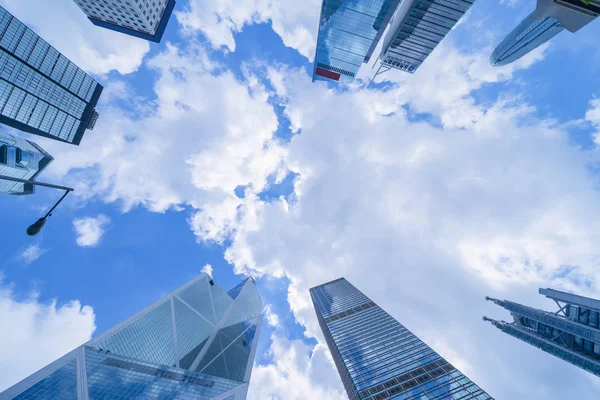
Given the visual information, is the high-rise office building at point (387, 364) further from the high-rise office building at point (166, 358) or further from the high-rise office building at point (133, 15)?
the high-rise office building at point (133, 15)

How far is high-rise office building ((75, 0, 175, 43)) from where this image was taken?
9500 centimetres

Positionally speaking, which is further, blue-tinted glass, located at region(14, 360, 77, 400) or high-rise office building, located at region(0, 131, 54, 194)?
high-rise office building, located at region(0, 131, 54, 194)

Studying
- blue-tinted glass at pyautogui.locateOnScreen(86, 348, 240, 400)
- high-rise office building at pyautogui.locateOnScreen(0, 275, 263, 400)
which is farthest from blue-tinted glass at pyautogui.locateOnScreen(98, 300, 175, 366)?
blue-tinted glass at pyautogui.locateOnScreen(86, 348, 240, 400)

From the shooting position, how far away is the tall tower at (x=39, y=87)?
8525cm

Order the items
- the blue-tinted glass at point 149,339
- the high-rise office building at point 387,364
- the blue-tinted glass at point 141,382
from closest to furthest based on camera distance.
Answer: the blue-tinted glass at point 141,382 < the high-rise office building at point 387,364 < the blue-tinted glass at point 149,339

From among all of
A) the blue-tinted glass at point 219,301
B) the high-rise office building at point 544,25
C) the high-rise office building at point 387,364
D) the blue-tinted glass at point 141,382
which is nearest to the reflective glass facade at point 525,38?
the high-rise office building at point 544,25

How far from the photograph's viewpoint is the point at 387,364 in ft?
228

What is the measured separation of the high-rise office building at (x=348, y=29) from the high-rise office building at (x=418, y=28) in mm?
6680

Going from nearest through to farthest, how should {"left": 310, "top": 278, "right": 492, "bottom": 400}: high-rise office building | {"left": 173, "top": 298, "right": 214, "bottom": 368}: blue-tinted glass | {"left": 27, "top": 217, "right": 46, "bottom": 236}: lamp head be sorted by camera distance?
1. {"left": 27, "top": 217, "right": 46, "bottom": 236}: lamp head
2. {"left": 310, "top": 278, "right": 492, "bottom": 400}: high-rise office building
3. {"left": 173, "top": 298, "right": 214, "bottom": 368}: blue-tinted glass

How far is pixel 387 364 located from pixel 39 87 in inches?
6266

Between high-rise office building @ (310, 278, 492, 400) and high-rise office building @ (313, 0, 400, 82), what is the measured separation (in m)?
113

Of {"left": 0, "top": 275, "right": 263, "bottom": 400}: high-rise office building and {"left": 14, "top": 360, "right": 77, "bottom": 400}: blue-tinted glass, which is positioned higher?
{"left": 14, "top": 360, "right": 77, "bottom": 400}: blue-tinted glass

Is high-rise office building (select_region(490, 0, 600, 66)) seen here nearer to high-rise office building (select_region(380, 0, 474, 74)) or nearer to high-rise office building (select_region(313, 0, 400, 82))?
high-rise office building (select_region(380, 0, 474, 74))

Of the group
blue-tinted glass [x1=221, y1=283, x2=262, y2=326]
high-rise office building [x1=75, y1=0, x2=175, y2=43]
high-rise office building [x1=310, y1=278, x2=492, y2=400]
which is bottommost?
blue-tinted glass [x1=221, y1=283, x2=262, y2=326]
